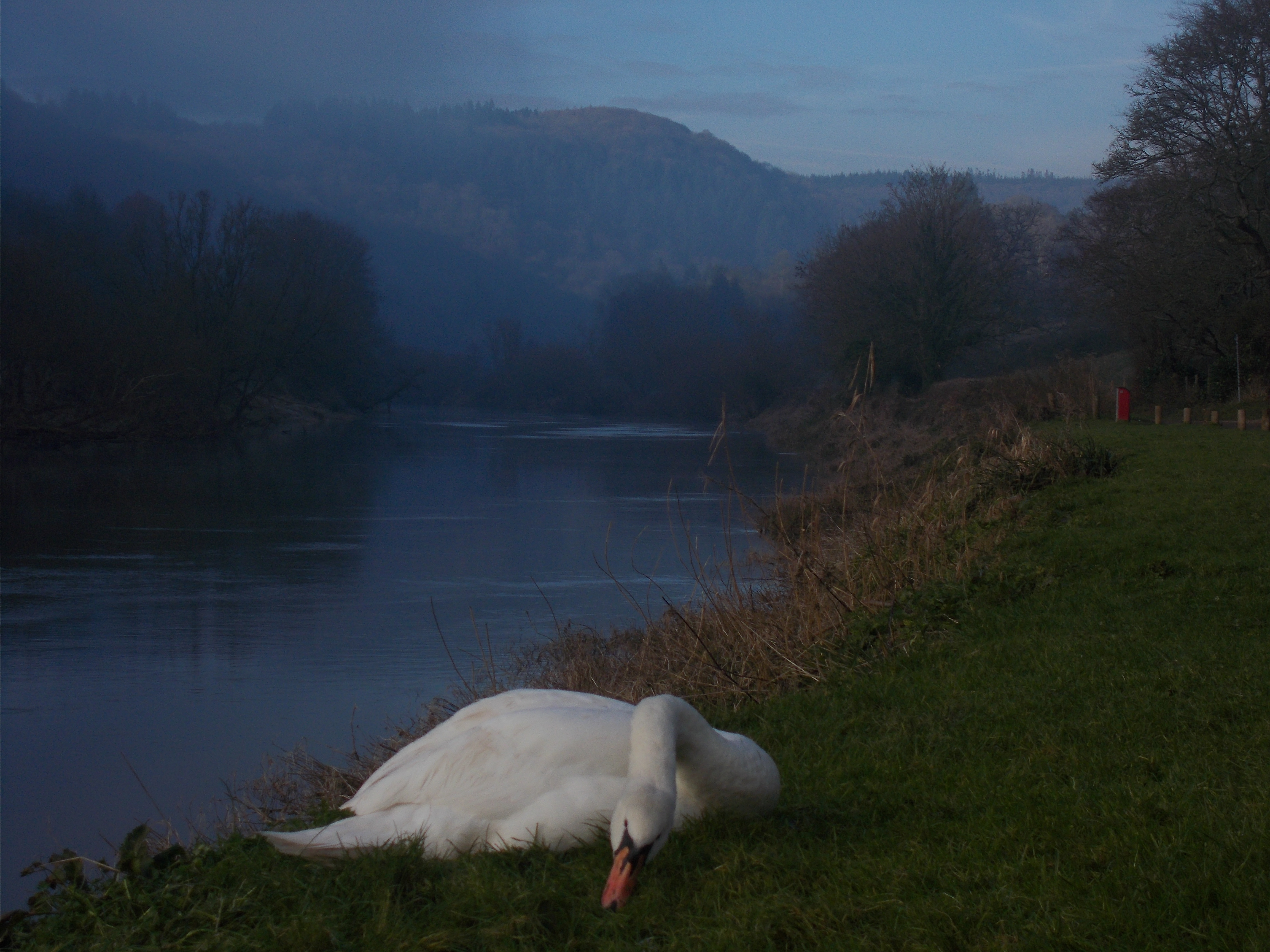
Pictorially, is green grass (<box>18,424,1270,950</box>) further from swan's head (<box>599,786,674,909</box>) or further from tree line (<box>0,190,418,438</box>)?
tree line (<box>0,190,418,438</box>)

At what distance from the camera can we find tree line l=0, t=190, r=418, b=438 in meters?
31.5

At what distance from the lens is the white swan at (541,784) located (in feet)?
12.2

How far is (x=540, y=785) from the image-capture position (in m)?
3.84

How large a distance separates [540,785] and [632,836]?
2.49 ft

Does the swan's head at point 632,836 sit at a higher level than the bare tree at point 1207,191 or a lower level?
lower

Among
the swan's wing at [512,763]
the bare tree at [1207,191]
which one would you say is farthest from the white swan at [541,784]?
the bare tree at [1207,191]

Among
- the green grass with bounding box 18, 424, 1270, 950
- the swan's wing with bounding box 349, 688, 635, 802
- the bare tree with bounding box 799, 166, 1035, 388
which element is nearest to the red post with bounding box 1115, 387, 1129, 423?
the bare tree with bounding box 799, 166, 1035, 388

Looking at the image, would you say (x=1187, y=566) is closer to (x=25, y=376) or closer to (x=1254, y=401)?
(x=1254, y=401)

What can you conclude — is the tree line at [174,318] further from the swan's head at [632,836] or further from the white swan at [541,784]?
the swan's head at [632,836]

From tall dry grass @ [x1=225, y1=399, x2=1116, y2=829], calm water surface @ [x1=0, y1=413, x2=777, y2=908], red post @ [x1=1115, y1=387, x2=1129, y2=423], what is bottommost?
calm water surface @ [x1=0, y1=413, x2=777, y2=908]

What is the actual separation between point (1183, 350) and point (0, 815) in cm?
3142

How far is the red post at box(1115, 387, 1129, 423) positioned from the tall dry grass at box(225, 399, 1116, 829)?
1240 centimetres

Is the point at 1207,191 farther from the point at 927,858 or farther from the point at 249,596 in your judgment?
the point at 927,858

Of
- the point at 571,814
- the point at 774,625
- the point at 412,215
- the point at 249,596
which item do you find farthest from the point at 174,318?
the point at 412,215
